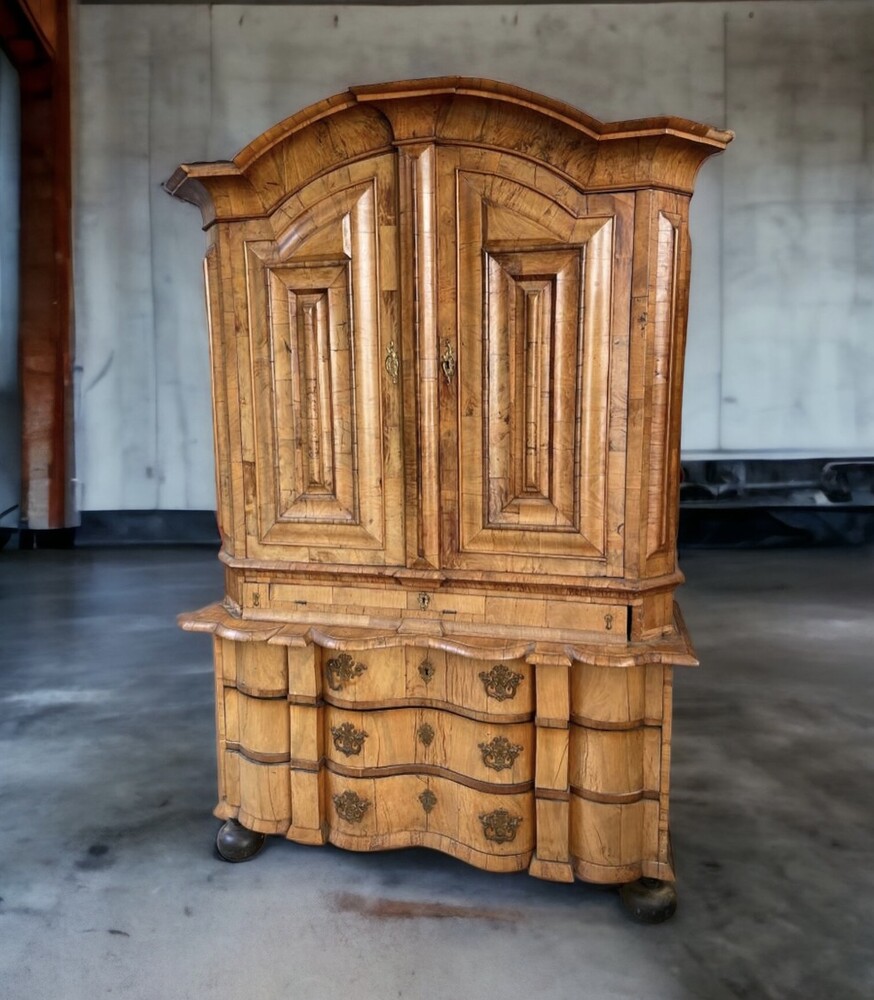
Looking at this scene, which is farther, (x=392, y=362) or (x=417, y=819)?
(x=417, y=819)

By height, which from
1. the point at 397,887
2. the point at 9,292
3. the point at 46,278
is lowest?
the point at 397,887

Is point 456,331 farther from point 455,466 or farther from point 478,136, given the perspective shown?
point 478,136

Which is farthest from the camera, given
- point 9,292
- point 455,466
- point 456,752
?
point 9,292

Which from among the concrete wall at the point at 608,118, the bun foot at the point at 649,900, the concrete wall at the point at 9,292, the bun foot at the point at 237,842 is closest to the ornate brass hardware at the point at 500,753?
the bun foot at the point at 649,900

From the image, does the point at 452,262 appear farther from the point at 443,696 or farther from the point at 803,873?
the point at 803,873

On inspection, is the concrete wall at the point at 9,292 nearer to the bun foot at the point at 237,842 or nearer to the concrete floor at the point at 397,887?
the concrete floor at the point at 397,887

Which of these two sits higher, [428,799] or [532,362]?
[532,362]

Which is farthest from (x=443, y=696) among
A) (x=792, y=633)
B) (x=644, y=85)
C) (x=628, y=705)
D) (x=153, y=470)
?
(x=644, y=85)

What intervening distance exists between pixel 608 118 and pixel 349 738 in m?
6.89

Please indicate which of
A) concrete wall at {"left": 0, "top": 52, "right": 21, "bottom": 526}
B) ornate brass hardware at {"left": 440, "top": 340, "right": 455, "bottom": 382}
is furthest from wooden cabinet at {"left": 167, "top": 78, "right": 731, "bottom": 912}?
concrete wall at {"left": 0, "top": 52, "right": 21, "bottom": 526}

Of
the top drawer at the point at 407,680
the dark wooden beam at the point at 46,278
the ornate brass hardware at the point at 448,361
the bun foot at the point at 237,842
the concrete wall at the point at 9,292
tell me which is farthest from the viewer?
the concrete wall at the point at 9,292

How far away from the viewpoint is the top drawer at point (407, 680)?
2285 mm

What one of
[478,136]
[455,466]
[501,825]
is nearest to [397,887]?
[501,825]

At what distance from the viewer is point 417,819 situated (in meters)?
2.42
